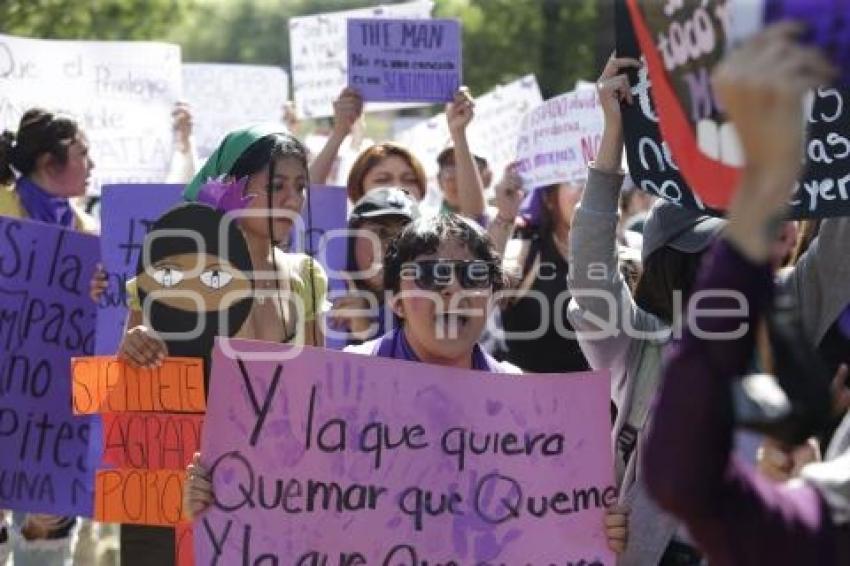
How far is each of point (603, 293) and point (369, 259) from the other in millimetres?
2352

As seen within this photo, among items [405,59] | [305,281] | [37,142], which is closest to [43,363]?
[37,142]

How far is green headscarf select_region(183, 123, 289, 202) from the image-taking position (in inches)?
180

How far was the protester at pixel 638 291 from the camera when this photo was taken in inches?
135

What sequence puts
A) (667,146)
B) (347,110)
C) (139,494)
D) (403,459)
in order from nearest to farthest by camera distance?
(667,146) → (403,459) → (139,494) → (347,110)

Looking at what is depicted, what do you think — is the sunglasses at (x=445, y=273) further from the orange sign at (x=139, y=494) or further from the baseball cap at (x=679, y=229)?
the orange sign at (x=139, y=494)

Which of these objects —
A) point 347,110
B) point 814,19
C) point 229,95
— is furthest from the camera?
point 229,95

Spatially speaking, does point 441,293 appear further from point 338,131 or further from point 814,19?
point 338,131

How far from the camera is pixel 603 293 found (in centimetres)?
354

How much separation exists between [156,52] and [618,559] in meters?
5.32

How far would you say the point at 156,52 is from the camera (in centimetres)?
832

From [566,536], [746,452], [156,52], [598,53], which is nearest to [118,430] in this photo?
[566,536]

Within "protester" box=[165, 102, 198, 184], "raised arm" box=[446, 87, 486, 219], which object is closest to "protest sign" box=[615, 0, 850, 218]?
"raised arm" box=[446, 87, 486, 219]

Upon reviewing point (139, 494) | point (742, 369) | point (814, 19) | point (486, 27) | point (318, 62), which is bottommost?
point (139, 494)

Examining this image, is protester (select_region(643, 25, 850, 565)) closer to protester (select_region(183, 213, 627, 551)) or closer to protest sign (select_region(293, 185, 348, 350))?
protester (select_region(183, 213, 627, 551))
